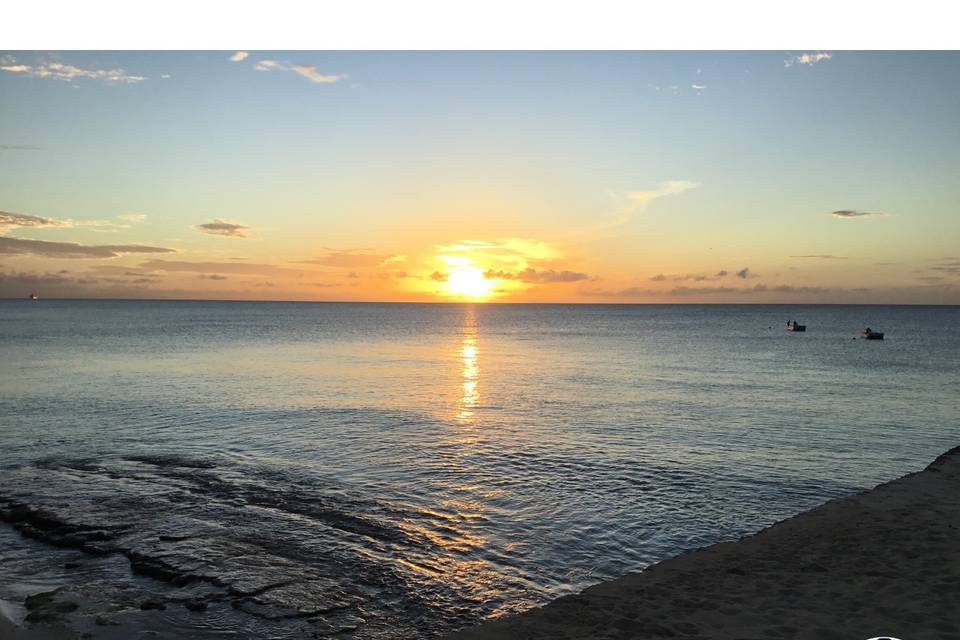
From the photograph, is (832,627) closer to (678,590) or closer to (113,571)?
(678,590)

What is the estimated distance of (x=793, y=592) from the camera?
33.3 ft

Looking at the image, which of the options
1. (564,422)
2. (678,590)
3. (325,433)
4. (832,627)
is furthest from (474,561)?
(564,422)

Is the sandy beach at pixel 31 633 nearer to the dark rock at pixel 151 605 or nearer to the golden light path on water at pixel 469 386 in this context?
the dark rock at pixel 151 605

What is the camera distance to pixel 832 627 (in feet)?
29.1

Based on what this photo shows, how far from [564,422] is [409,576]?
19133mm

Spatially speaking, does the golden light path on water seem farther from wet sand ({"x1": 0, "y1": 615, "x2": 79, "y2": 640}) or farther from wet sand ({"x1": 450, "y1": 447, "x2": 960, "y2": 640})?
wet sand ({"x1": 0, "y1": 615, "x2": 79, "y2": 640})

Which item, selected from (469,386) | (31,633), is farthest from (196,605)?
(469,386)

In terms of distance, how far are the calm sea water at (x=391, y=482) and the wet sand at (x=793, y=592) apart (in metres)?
1.91

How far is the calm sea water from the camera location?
12023 mm

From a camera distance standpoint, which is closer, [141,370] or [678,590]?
[678,590]

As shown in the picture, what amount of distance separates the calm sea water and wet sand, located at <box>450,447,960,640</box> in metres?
1.91

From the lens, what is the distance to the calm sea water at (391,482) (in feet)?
39.4

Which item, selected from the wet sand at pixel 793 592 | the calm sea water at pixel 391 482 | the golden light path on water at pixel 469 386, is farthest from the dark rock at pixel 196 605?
the golden light path on water at pixel 469 386

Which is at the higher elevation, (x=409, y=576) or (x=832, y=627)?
(x=832, y=627)
